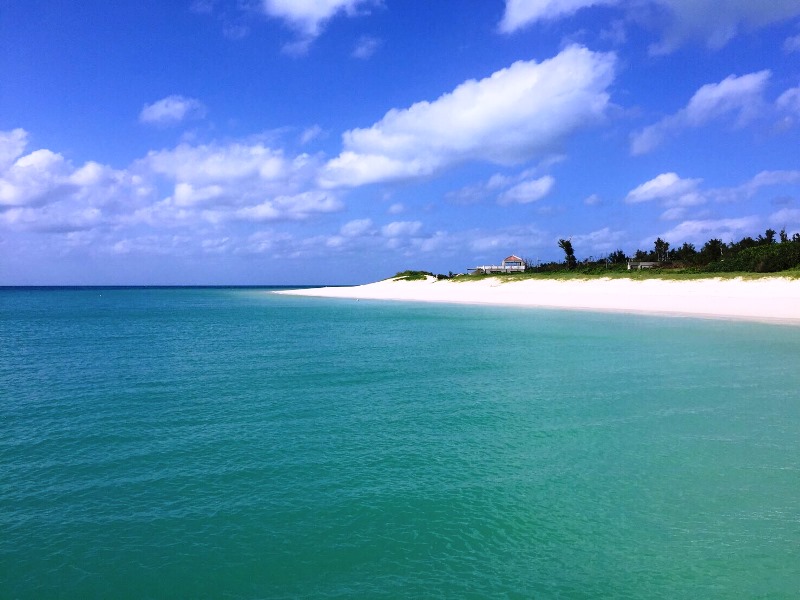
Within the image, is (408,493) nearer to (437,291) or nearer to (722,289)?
(722,289)

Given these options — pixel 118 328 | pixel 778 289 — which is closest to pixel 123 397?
pixel 118 328

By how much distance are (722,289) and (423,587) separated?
158 feet

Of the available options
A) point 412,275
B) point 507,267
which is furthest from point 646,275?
point 412,275

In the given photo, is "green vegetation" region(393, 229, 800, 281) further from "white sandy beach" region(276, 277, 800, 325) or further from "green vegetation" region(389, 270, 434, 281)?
"green vegetation" region(389, 270, 434, 281)

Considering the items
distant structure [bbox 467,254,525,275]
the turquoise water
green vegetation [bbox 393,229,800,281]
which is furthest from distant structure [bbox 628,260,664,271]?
the turquoise water

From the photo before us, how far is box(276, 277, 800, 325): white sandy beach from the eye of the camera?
125 feet

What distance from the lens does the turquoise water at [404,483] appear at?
5789 millimetres

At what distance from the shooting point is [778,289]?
133ft

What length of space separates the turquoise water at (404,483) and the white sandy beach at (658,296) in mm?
23871

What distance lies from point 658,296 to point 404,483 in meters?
46.4

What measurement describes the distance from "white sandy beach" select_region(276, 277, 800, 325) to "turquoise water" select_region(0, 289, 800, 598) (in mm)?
23871

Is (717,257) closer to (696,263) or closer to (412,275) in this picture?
(696,263)

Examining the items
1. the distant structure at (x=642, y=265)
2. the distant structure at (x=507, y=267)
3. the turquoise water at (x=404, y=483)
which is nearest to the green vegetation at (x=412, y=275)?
the distant structure at (x=507, y=267)

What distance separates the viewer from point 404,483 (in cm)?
812
